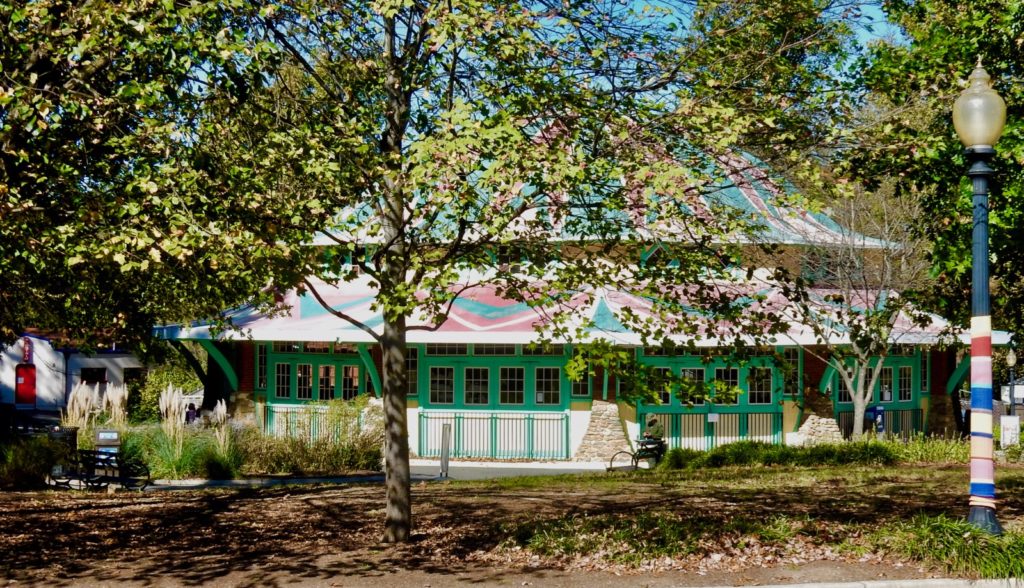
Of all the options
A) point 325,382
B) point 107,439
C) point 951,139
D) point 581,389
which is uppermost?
point 951,139

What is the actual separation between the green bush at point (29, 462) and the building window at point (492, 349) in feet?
36.6

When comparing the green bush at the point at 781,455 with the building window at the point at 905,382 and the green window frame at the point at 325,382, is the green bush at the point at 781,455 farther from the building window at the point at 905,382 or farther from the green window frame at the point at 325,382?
the green window frame at the point at 325,382

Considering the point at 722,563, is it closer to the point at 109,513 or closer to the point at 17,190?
the point at 17,190

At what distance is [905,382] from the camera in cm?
3002

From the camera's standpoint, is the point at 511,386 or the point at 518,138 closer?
the point at 518,138

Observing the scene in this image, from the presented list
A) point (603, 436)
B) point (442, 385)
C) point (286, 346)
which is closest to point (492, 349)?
point (442, 385)

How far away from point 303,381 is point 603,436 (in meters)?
8.81

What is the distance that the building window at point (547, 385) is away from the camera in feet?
88.3

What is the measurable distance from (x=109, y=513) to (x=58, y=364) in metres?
38.5

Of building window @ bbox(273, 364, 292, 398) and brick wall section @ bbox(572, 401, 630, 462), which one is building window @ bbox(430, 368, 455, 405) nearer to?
brick wall section @ bbox(572, 401, 630, 462)

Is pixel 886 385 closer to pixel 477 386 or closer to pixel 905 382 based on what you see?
pixel 905 382

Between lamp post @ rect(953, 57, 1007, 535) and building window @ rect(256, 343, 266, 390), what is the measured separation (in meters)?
23.5

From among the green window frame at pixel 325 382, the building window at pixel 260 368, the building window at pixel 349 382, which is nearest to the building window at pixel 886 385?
the building window at pixel 349 382

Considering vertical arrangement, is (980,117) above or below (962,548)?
above
